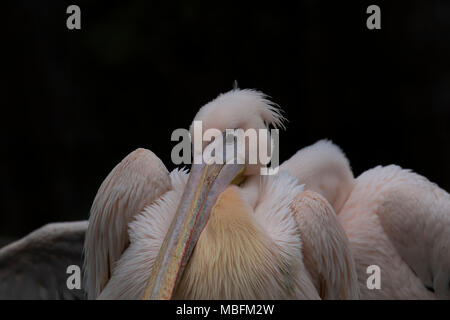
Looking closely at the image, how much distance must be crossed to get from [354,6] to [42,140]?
2.34m

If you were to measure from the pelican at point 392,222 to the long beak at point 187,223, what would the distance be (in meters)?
0.77

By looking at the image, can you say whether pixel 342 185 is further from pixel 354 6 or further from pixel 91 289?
pixel 354 6

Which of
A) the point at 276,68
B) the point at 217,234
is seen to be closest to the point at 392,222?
the point at 217,234

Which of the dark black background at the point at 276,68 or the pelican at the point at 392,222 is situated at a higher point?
the dark black background at the point at 276,68

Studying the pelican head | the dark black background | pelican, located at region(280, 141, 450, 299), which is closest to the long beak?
the pelican head

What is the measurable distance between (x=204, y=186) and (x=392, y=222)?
1069 millimetres

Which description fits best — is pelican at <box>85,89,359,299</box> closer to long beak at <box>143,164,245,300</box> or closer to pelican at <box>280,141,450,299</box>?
long beak at <box>143,164,245,300</box>

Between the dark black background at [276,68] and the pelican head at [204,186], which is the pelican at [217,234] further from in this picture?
the dark black background at [276,68]

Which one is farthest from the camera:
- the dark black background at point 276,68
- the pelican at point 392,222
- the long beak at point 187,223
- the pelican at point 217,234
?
the dark black background at point 276,68

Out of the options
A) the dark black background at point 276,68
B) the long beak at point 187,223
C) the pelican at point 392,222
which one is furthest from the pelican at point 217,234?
the dark black background at point 276,68

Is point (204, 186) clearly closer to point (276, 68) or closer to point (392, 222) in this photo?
point (392, 222)

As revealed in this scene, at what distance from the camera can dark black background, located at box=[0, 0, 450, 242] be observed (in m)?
4.07

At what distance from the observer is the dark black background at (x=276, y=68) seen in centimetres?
407

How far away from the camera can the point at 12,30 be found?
4.45m
